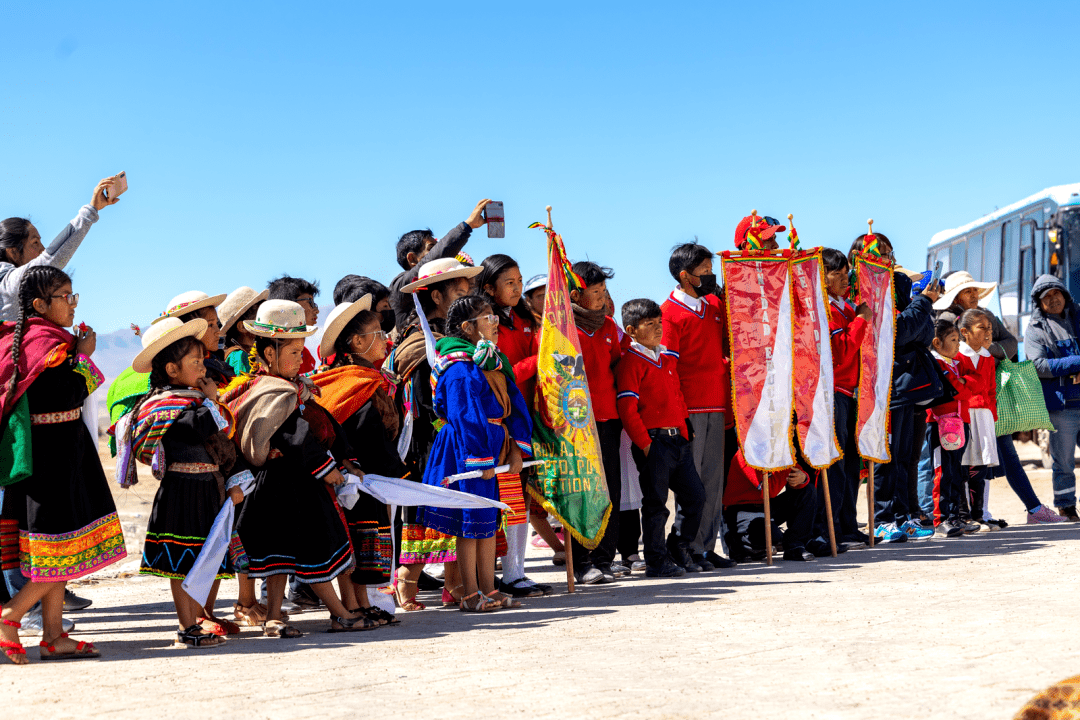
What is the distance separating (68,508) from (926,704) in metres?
3.53

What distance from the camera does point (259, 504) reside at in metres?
5.37

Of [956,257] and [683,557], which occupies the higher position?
[956,257]

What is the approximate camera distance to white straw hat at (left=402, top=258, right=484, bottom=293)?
649 centimetres

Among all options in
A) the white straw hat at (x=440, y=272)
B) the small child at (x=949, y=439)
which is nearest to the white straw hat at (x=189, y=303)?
the white straw hat at (x=440, y=272)

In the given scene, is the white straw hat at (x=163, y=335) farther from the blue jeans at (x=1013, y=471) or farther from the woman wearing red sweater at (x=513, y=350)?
the blue jeans at (x=1013, y=471)

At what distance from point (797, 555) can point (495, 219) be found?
299cm

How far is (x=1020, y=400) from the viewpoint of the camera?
974 cm

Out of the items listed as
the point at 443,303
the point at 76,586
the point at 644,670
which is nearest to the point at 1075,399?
the point at 443,303

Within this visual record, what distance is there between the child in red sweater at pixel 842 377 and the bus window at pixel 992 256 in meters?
11.4

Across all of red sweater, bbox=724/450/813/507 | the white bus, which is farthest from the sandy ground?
the white bus

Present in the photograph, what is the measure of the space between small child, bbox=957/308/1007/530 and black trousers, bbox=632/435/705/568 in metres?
3.05

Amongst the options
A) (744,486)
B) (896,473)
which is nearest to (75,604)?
(744,486)

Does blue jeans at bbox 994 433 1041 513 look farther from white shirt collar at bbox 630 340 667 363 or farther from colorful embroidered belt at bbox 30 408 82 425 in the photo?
colorful embroidered belt at bbox 30 408 82 425

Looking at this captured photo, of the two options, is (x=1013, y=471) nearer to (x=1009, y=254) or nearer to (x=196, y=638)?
(x=196, y=638)
